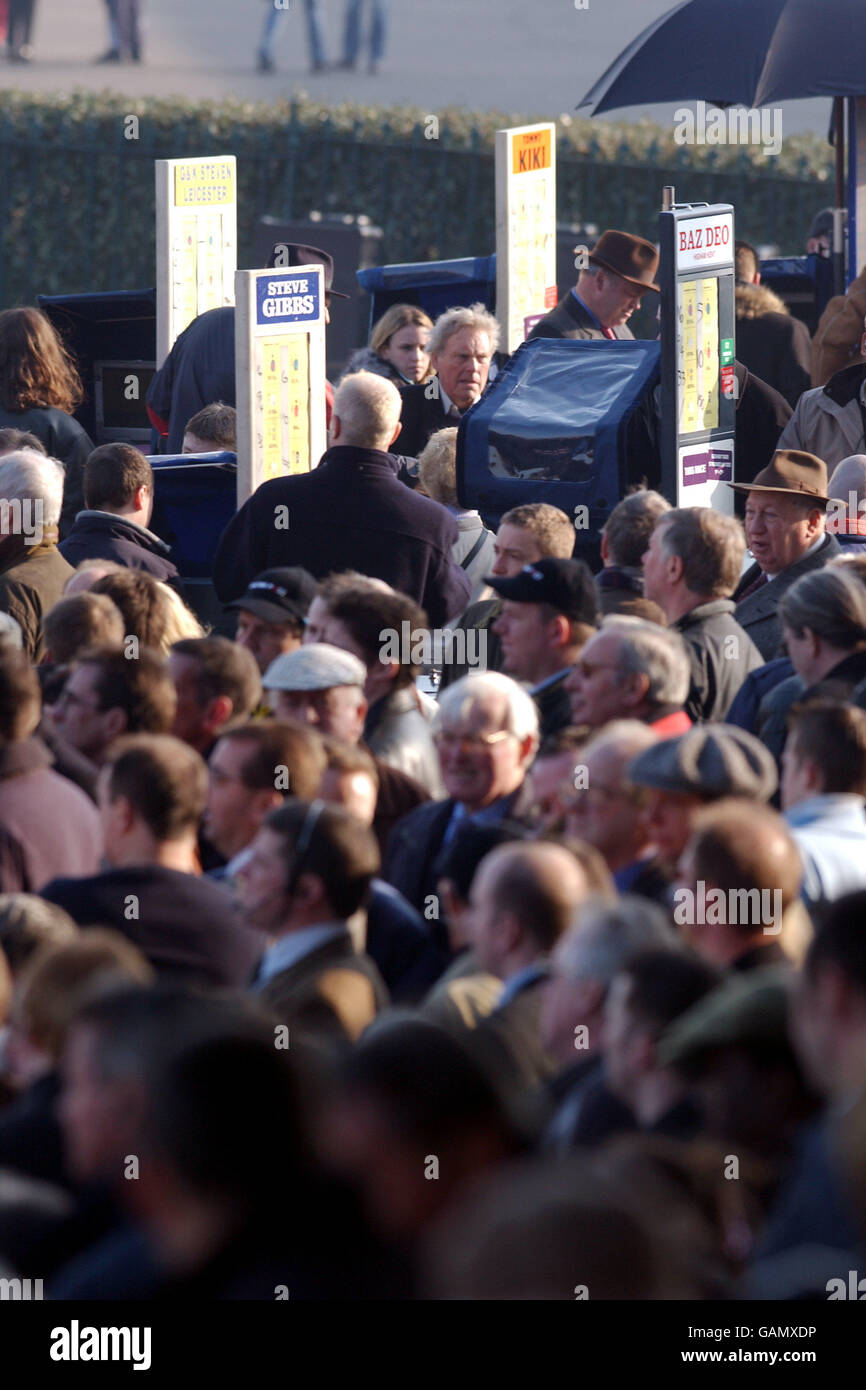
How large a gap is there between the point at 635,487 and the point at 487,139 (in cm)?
1069

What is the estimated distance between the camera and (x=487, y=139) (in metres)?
18.6

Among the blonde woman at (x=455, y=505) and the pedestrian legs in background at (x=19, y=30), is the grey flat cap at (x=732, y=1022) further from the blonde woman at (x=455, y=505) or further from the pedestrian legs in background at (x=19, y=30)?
the pedestrian legs in background at (x=19, y=30)

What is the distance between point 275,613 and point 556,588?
0.84 m

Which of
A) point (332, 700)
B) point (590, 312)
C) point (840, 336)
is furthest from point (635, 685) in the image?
point (590, 312)

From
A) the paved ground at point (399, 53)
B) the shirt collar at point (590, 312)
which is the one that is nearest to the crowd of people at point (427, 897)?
the shirt collar at point (590, 312)

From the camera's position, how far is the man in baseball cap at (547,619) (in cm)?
622

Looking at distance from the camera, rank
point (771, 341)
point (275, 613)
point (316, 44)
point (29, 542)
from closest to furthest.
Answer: point (275, 613), point (29, 542), point (771, 341), point (316, 44)

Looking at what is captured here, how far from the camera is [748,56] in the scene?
405 inches

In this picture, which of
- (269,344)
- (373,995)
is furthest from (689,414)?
(373,995)

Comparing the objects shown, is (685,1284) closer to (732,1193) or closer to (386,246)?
(732,1193)

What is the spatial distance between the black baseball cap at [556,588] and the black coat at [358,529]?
1.31 metres

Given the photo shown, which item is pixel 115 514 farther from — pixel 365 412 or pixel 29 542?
pixel 365 412

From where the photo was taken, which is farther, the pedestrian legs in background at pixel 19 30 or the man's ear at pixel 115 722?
the pedestrian legs in background at pixel 19 30

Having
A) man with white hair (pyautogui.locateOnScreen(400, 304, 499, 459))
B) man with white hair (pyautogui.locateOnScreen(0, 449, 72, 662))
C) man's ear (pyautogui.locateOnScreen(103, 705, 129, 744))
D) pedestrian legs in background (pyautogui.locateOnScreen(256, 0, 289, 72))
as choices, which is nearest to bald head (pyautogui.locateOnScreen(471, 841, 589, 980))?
man's ear (pyautogui.locateOnScreen(103, 705, 129, 744))
